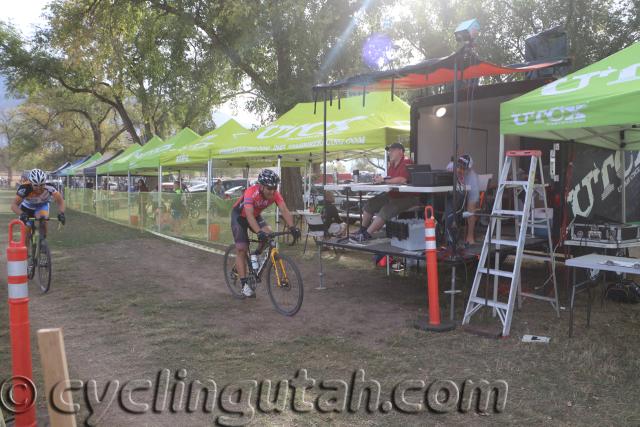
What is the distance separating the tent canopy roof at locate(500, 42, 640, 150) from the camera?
476 cm

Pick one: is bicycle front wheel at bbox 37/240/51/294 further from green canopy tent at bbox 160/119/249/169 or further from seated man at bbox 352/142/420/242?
green canopy tent at bbox 160/119/249/169

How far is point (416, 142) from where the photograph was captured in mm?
9414

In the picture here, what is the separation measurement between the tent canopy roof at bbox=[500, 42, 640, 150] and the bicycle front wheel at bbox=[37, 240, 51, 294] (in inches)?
270

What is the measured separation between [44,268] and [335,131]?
20.3 ft

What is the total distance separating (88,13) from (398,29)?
1294 centimetres

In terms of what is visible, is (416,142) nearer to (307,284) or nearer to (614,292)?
(307,284)

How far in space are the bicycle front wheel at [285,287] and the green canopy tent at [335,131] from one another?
14.5 feet

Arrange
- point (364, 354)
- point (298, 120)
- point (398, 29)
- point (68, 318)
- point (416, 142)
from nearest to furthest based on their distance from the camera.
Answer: point (364, 354) → point (68, 318) → point (416, 142) → point (298, 120) → point (398, 29)

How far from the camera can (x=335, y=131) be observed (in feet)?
35.6

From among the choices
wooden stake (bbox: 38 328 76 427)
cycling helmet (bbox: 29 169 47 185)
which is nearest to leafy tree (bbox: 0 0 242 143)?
cycling helmet (bbox: 29 169 47 185)

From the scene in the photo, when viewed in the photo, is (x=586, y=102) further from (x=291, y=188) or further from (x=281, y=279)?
(x=291, y=188)

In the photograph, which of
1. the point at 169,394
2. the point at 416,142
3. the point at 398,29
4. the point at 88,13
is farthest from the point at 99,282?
the point at 398,29

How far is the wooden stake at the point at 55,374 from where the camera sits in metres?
2.69

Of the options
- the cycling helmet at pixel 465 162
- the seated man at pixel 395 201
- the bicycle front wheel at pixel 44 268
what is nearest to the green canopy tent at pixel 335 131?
the seated man at pixel 395 201
